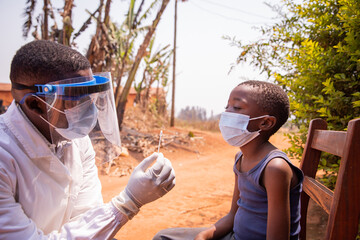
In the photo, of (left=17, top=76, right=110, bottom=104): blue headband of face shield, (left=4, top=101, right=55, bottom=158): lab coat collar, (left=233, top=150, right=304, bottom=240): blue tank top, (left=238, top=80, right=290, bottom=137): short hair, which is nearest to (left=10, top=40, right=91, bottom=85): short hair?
(left=17, top=76, right=110, bottom=104): blue headband of face shield

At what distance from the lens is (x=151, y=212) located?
373 centimetres

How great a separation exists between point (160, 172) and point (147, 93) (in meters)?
11.3

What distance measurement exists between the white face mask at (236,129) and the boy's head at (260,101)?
3cm

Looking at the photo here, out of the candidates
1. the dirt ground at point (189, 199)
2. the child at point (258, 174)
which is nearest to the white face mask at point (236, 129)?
the child at point (258, 174)

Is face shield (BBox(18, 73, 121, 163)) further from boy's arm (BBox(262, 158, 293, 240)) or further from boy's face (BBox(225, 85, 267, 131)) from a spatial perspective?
boy's arm (BBox(262, 158, 293, 240))

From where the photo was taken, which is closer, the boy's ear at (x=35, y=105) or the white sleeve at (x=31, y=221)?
the white sleeve at (x=31, y=221)

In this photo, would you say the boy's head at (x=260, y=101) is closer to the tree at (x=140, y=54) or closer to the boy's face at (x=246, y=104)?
the boy's face at (x=246, y=104)

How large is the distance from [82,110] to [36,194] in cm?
55

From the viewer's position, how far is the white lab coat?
1.34 metres

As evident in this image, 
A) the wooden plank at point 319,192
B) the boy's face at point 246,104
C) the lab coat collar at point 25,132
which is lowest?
the wooden plank at point 319,192

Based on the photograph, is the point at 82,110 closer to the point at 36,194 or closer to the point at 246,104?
the point at 36,194

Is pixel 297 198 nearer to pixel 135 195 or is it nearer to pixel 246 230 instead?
pixel 246 230

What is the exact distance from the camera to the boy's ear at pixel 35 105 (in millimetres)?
→ 1508

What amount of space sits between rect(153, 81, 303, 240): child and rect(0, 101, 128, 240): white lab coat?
0.48 meters
